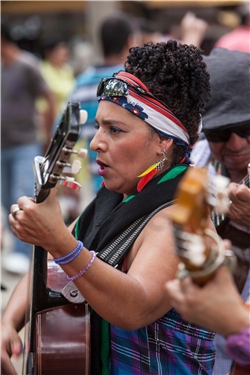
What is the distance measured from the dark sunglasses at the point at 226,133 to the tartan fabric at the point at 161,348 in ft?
3.18

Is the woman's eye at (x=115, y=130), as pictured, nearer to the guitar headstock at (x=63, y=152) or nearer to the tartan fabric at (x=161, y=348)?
the guitar headstock at (x=63, y=152)

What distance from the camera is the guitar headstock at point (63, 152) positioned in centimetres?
138

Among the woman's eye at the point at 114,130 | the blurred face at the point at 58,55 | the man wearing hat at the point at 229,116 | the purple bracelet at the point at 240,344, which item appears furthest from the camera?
the blurred face at the point at 58,55

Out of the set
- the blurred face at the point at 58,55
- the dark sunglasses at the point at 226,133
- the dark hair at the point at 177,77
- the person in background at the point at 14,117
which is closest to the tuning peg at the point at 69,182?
the dark hair at the point at 177,77

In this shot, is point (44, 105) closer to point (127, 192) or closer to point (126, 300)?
point (127, 192)

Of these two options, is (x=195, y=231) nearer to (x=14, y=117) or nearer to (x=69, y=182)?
(x=69, y=182)

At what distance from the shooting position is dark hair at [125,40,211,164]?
1854 mm

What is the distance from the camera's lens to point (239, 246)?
93.9 inches

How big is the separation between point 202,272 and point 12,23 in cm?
1530

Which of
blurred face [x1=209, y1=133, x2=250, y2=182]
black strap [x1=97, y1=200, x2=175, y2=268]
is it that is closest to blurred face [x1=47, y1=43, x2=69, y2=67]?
blurred face [x1=209, y1=133, x2=250, y2=182]

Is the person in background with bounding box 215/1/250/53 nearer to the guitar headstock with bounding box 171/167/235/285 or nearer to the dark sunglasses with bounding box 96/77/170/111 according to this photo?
A: the dark sunglasses with bounding box 96/77/170/111

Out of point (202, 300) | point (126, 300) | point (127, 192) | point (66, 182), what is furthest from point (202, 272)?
point (127, 192)

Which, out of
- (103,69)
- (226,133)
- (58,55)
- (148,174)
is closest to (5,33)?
(103,69)

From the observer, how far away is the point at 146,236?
1715 mm
